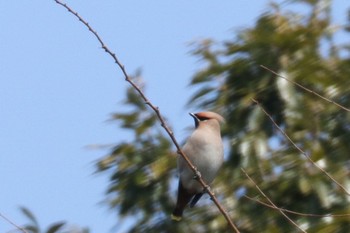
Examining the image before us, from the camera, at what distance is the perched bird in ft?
21.7

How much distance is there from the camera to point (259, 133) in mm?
7027

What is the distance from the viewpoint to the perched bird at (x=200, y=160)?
662cm

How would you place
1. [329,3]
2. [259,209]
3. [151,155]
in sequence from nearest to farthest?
[259,209] → [151,155] → [329,3]

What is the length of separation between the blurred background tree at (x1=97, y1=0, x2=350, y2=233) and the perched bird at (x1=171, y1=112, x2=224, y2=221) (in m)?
0.20

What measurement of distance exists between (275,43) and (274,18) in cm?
21

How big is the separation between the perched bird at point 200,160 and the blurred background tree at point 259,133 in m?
0.20

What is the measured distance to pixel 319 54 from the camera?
7.29m

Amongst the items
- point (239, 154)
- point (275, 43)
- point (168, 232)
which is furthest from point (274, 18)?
point (168, 232)

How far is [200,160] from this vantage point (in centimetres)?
666

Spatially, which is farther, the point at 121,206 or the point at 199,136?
the point at 121,206

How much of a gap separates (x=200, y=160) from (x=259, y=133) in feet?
1.76

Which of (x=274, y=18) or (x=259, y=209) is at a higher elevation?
(x=274, y=18)

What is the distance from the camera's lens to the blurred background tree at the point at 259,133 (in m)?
6.72

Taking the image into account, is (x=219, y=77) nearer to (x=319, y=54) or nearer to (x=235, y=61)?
(x=235, y=61)
